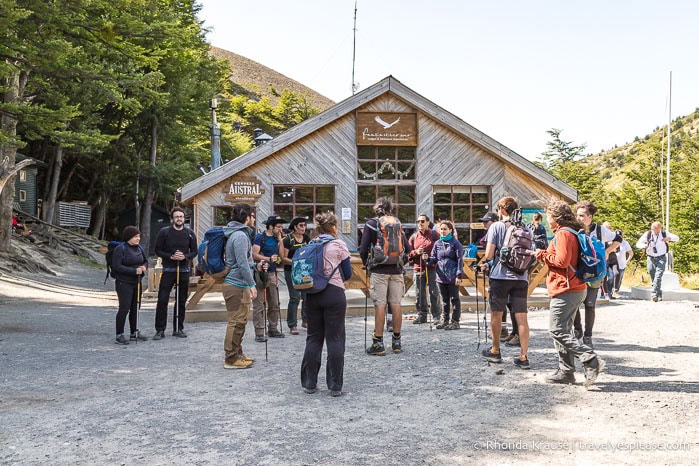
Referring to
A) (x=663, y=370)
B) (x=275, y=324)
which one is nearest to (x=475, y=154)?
(x=275, y=324)

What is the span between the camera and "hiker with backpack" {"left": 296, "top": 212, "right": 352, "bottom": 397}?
19.2 feet

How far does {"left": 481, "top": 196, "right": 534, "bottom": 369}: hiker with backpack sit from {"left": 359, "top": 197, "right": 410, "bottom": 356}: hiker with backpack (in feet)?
4.16

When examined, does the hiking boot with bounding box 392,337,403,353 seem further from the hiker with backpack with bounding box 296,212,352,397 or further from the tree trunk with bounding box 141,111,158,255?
the tree trunk with bounding box 141,111,158,255

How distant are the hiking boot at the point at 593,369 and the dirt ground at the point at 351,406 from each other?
4.9 inches

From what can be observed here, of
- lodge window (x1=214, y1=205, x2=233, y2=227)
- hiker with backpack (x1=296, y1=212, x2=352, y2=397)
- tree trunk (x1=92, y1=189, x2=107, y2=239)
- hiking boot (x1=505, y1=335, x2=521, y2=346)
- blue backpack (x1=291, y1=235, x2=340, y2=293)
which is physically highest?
tree trunk (x1=92, y1=189, x2=107, y2=239)

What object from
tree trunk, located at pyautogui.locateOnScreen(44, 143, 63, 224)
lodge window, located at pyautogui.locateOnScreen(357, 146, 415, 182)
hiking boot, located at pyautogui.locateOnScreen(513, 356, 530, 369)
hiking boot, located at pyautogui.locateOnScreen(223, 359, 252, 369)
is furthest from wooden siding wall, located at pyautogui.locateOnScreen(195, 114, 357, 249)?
tree trunk, located at pyautogui.locateOnScreen(44, 143, 63, 224)

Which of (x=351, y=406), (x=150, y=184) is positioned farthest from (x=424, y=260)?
(x=150, y=184)

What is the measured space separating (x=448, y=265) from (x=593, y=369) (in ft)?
12.4

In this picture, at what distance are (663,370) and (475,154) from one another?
36.9ft

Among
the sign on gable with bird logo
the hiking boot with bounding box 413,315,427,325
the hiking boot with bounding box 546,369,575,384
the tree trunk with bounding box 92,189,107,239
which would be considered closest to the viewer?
the hiking boot with bounding box 546,369,575,384

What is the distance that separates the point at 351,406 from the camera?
543 centimetres

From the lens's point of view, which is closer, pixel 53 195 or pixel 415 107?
pixel 415 107

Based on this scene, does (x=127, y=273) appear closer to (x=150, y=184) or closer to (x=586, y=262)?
(x=586, y=262)

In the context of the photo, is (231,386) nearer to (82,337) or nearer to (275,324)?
(275,324)
